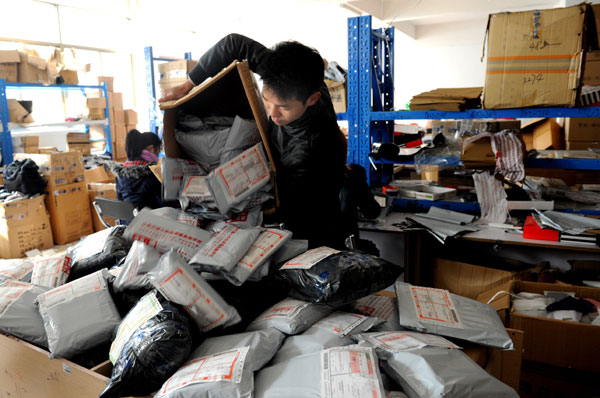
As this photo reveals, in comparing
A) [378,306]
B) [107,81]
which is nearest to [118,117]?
[107,81]

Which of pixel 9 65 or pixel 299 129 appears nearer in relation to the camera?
pixel 299 129

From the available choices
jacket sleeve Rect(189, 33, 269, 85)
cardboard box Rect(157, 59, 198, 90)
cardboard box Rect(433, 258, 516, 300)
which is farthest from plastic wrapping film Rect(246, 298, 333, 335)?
cardboard box Rect(157, 59, 198, 90)

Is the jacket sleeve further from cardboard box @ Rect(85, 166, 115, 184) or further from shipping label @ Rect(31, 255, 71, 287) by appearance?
cardboard box @ Rect(85, 166, 115, 184)

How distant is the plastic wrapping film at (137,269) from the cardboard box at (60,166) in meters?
3.67

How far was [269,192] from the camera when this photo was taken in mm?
1472

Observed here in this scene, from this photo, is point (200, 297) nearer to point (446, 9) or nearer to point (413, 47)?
point (446, 9)

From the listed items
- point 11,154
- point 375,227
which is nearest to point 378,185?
point 375,227

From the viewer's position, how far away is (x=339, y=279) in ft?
3.62

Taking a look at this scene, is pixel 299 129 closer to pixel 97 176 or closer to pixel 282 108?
pixel 282 108

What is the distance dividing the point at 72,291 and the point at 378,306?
880 millimetres

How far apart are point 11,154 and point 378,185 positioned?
410cm

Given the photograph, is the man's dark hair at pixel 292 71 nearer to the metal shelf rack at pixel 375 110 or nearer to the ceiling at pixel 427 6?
the metal shelf rack at pixel 375 110

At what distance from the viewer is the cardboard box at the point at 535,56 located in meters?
2.13

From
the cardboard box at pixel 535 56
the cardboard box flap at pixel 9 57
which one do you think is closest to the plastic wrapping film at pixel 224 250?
the cardboard box at pixel 535 56
